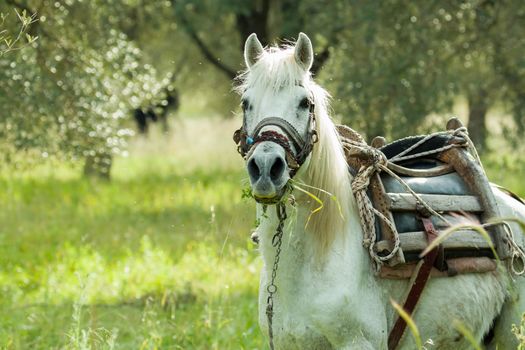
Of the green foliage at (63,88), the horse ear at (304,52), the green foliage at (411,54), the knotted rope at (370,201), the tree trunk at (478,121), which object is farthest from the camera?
the tree trunk at (478,121)

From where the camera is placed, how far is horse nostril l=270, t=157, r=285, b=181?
3961 mm

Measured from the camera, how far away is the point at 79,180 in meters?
16.9

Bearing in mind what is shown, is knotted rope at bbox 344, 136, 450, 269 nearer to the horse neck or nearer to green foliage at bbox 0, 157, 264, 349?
the horse neck

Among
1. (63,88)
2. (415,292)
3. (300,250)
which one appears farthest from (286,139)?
(63,88)

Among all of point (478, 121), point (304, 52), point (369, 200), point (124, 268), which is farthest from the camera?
point (478, 121)

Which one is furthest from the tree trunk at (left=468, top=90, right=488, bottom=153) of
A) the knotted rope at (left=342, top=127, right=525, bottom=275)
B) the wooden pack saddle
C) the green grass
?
the knotted rope at (left=342, top=127, right=525, bottom=275)

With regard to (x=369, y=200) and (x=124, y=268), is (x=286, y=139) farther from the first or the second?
(x=124, y=268)

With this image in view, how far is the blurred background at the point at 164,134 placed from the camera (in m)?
7.56

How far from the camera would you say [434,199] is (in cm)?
499

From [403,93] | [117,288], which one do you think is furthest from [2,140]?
[403,93]

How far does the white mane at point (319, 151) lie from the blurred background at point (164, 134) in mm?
363

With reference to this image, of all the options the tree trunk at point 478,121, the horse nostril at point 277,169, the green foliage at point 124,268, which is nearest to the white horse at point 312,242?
the horse nostril at point 277,169

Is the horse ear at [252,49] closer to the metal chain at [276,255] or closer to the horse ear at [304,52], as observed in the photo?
the horse ear at [304,52]

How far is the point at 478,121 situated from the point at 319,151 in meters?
14.4
